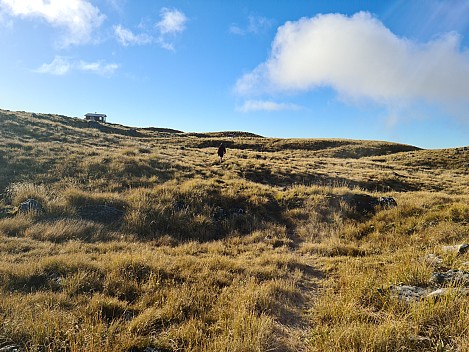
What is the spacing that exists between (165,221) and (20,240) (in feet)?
14.3

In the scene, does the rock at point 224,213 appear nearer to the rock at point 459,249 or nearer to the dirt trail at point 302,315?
the dirt trail at point 302,315

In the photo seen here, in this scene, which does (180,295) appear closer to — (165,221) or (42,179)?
(165,221)

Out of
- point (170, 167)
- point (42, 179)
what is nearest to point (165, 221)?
point (42, 179)

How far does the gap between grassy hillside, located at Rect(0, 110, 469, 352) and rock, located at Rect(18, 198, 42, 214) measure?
27cm

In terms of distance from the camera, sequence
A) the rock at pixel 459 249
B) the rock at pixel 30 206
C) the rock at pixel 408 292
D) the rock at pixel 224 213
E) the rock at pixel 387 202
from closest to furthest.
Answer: the rock at pixel 408 292 → the rock at pixel 459 249 → the rock at pixel 30 206 → the rock at pixel 224 213 → the rock at pixel 387 202

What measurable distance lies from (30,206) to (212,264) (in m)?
6.95

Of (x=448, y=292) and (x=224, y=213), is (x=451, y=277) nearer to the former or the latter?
(x=448, y=292)

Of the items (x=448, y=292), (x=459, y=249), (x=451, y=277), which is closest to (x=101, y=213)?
(x=448, y=292)

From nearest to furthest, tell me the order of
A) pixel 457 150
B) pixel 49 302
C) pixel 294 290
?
pixel 49 302
pixel 294 290
pixel 457 150

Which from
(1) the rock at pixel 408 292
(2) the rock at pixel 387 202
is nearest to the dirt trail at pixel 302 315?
(1) the rock at pixel 408 292

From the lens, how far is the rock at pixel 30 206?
9.55 meters

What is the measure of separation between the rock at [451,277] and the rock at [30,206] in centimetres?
1125

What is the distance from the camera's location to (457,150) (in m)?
51.7

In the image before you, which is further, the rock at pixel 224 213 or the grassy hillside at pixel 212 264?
the rock at pixel 224 213
